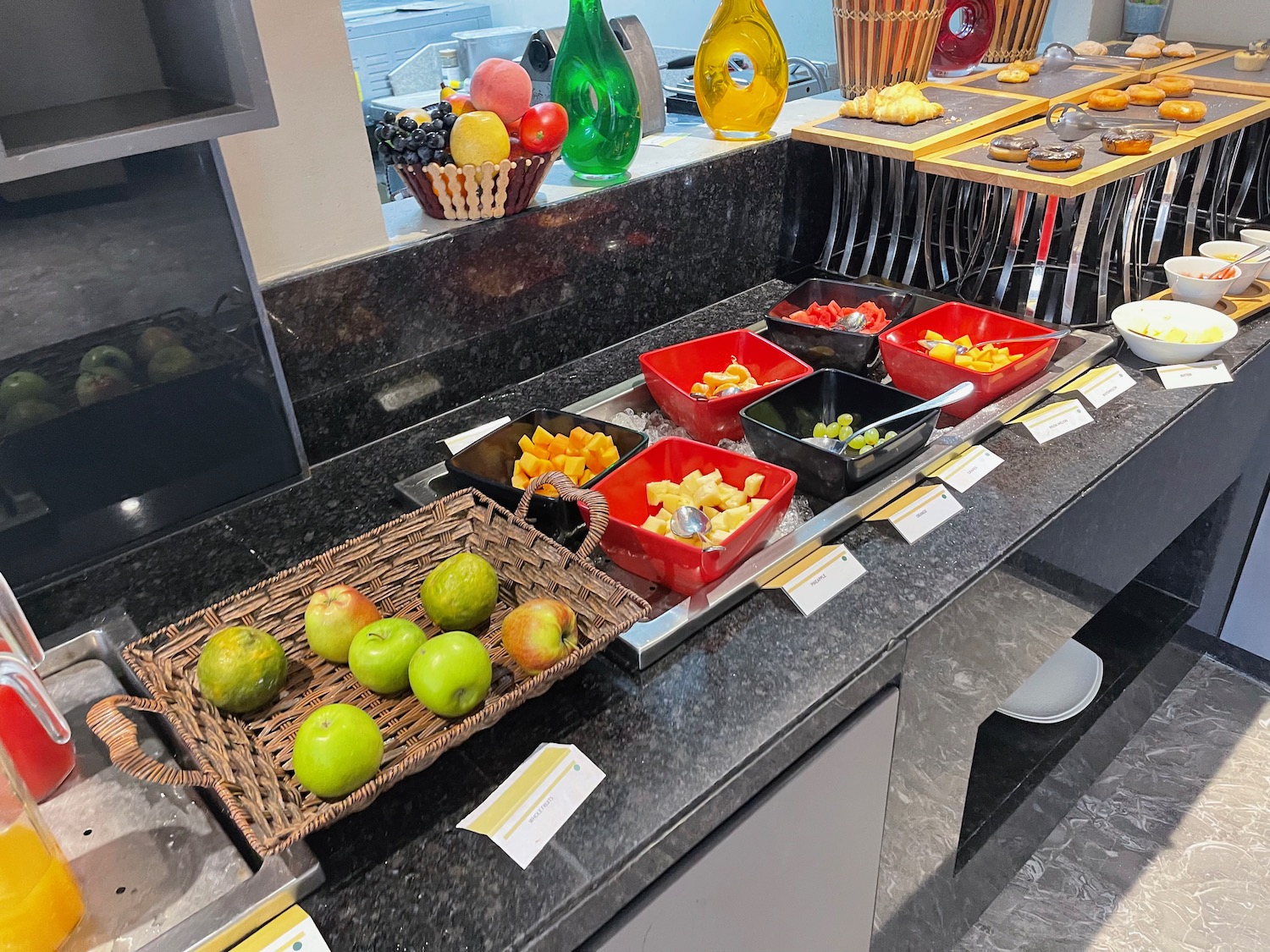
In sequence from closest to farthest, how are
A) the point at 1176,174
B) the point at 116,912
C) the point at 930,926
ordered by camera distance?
1. the point at 116,912
2. the point at 930,926
3. the point at 1176,174

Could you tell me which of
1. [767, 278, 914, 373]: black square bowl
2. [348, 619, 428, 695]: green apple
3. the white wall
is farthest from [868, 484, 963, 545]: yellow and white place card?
the white wall

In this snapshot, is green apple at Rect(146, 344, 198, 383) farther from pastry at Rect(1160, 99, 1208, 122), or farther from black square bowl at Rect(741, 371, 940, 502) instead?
pastry at Rect(1160, 99, 1208, 122)

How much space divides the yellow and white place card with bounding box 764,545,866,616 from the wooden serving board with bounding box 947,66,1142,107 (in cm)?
104

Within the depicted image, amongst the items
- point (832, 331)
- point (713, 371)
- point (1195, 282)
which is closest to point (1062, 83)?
point (1195, 282)

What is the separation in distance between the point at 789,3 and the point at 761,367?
256 cm

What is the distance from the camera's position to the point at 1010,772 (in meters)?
1.33

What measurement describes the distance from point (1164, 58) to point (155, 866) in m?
2.16

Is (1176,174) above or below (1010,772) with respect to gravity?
above

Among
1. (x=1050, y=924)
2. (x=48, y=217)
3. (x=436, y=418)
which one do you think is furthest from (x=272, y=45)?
(x=1050, y=924)

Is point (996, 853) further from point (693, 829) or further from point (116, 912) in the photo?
point (116, 912)

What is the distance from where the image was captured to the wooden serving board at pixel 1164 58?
5.78 ft

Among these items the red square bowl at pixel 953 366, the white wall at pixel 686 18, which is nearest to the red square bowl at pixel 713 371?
the red square bowl at pixel 953 366

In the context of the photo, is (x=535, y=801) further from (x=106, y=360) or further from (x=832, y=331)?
(x=832, y=331)

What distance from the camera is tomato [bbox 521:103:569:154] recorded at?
115 cm
